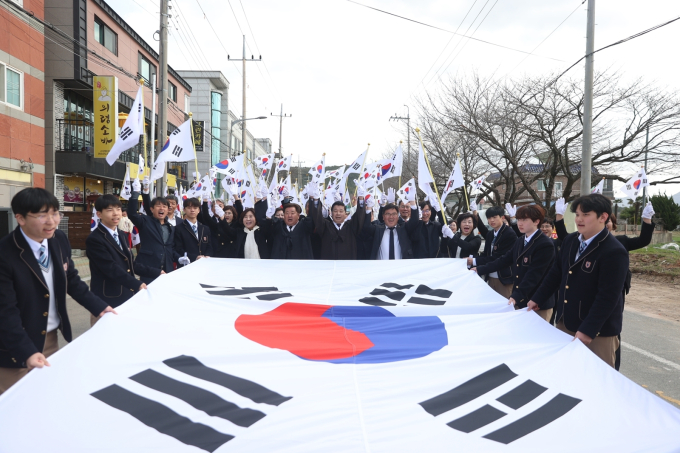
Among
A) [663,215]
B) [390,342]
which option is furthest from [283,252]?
[663,215]

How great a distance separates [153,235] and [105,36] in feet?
63.9

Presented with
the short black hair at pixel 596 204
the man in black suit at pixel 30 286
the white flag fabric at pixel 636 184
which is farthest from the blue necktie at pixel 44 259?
the white flag fabric at pixel 636 184

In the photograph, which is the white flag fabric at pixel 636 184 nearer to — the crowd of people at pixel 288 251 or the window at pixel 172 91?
the crowd of people at pixel 288 251

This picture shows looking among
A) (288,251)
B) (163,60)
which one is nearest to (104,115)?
(163,60)

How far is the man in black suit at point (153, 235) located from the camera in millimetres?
5754

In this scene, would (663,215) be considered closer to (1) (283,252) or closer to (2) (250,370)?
(1) (283,252)

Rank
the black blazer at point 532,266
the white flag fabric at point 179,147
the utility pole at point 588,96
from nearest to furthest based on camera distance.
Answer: the black blazer at point 532,266 < the white flag fabric at point 179,147 < the utility pole at point 588,96

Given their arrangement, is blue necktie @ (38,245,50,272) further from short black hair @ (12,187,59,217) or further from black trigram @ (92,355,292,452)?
black trigram @ (92,355,292,452)

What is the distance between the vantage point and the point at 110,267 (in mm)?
4215

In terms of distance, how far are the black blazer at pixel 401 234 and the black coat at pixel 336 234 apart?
177mm

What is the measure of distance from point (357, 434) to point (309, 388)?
1.69 feet

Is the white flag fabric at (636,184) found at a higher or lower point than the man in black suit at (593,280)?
higher

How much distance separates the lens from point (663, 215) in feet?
88.5

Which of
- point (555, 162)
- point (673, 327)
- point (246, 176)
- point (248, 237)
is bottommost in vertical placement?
point (673, 327)
